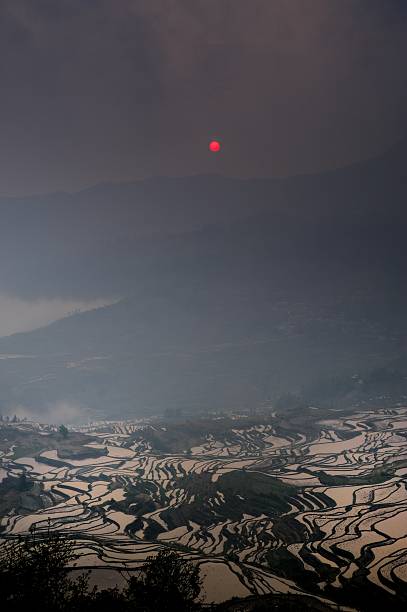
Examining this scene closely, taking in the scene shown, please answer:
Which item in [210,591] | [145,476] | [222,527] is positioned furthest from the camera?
[145,476]

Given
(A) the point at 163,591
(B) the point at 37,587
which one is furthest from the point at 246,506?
(B) the point at 37,587

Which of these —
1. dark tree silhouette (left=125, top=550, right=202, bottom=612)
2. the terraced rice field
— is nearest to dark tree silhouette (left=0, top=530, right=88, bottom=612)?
dark tree silhouette (left=125, top=550, right=202, bottom=612)

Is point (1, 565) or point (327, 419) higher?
point (1, 565)

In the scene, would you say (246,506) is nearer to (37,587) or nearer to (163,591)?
(163,591)

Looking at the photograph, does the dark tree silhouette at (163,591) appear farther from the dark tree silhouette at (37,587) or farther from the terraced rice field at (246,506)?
the terraced rice field at (246,506)

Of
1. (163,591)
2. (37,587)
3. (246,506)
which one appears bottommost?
(246,506)

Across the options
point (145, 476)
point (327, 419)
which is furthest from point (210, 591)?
point (327, 419)

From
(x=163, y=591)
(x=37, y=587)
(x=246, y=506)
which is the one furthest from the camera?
(x=246, y=506)

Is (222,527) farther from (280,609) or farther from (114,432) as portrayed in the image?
(114,432)

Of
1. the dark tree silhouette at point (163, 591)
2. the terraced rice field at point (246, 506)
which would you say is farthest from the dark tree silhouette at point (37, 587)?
the terraced rice field at point (246, 506)
